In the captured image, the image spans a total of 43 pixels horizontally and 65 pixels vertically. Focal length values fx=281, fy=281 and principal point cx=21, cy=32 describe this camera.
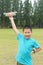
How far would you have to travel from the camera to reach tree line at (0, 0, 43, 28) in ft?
236

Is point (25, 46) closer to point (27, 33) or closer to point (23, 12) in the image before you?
point (27, 33)

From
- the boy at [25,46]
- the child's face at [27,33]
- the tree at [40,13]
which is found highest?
the child's face at [27,33]

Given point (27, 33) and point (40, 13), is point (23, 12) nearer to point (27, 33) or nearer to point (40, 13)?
point (40, 13)

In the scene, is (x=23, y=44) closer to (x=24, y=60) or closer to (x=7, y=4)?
(x=24, y=60)

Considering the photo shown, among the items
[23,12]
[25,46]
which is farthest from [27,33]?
[23,12]

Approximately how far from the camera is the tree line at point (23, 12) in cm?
7179

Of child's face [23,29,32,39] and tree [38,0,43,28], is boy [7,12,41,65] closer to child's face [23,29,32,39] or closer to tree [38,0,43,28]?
child's face [23,29,32,39]

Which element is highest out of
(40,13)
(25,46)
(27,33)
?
(27,33)

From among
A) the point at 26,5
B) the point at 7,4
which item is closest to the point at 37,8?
the point at 26,5

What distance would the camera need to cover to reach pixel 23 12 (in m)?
75.1

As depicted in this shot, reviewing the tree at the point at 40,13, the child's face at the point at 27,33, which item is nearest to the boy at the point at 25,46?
the child's face at the point at 27,33

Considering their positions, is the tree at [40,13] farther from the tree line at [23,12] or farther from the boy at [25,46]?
the boy at [25,46]

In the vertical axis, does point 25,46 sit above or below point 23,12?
above

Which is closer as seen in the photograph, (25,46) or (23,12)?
(25,46)
